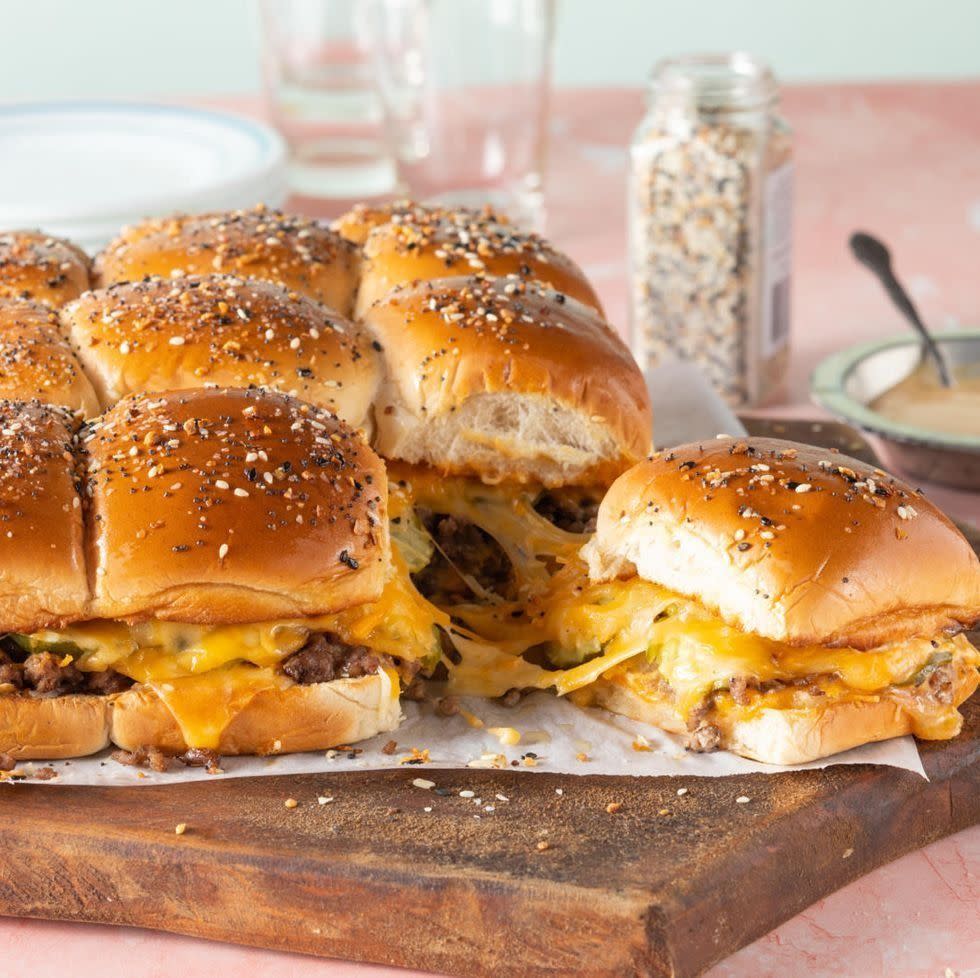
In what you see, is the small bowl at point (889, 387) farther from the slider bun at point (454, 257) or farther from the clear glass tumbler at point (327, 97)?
the clear glass tumbler at point (327, 97)

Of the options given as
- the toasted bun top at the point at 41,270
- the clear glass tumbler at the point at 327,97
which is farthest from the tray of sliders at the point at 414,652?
the clear glass tumbler at the point at 327,97

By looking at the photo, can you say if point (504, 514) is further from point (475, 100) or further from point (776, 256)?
point (475, 100)

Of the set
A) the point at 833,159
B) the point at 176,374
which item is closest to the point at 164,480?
the point at 176,374

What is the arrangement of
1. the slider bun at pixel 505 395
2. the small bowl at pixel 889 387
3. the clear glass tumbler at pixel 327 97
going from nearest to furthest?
the slider bun at pixel 505 395 → the small bowl at pixel 889 387 → the clear glass tumbler at pixel 327 97

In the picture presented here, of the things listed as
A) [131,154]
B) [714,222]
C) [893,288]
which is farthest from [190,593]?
[131,154]

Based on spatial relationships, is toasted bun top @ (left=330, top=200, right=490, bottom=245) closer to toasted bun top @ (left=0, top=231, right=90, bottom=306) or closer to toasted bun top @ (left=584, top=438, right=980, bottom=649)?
toasted bun top @ (left=0, top=231, right=90, bottom=306)

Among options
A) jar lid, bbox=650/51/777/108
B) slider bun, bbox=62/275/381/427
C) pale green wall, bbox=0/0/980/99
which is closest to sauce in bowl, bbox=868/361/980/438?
jar lid, bbox=650/51/777/108

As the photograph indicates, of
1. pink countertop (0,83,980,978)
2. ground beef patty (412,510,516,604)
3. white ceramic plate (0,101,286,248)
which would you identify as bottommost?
pink countertop (0,83,980,978)
